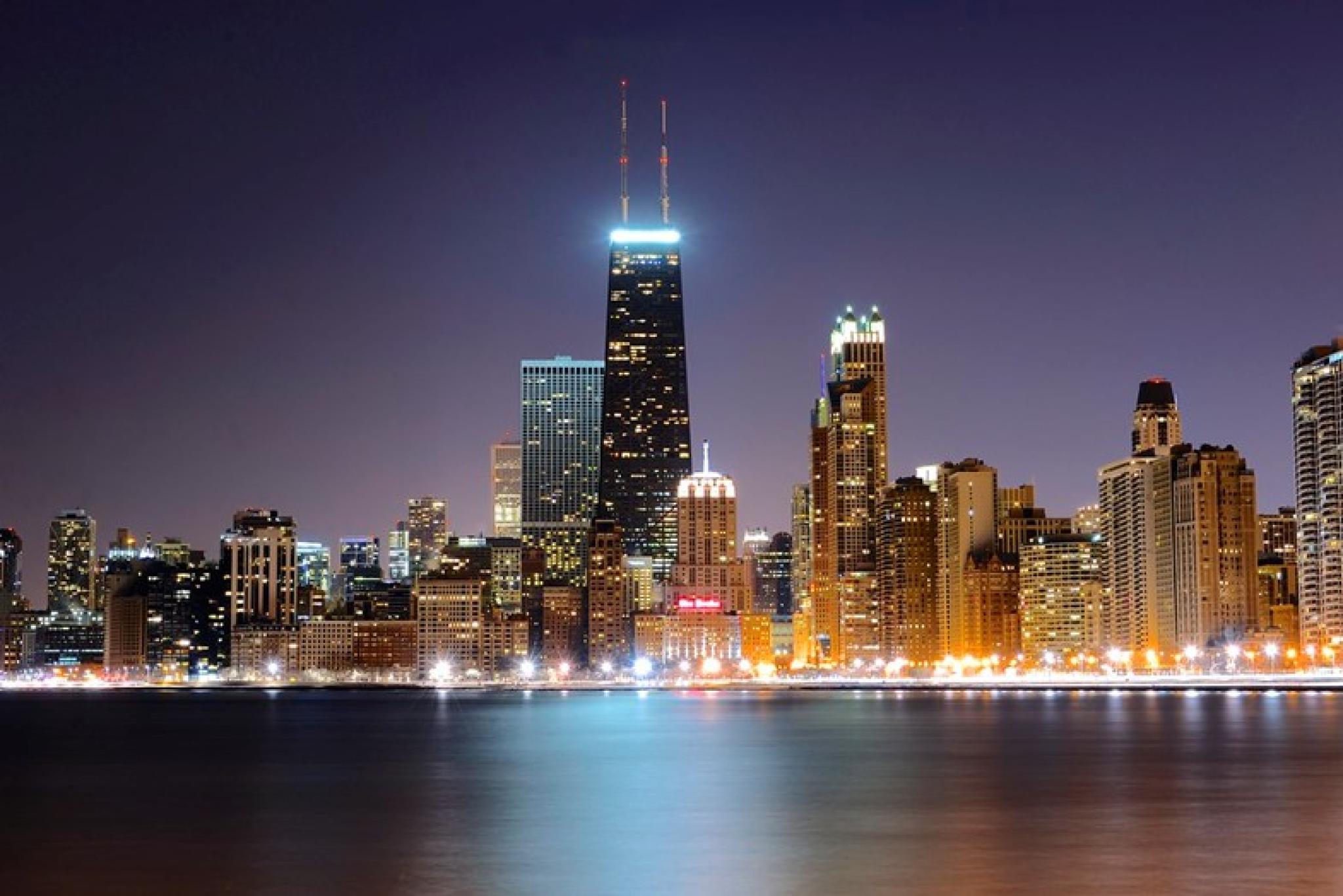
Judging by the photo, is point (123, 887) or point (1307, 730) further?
point (1307, 730)

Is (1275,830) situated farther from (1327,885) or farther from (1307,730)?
(1307,730)

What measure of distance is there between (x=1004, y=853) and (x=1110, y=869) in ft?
18.3

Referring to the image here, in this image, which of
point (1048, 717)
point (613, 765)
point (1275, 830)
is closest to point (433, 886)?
point (1275, 830)

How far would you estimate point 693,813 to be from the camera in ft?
264

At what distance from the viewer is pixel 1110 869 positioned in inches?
2384

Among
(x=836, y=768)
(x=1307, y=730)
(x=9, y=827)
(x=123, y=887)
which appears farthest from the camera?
(x=1307, y=730)

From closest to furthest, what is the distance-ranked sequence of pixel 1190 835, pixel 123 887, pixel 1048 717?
1. pixel 123 887
2. pixel 1190 835
3. pixel 1048 717

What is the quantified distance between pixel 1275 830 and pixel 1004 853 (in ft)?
43.9

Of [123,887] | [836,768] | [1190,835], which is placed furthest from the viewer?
[836,768]

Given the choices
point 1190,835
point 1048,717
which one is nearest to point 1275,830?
point 1190,835

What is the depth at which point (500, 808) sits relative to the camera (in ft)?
277

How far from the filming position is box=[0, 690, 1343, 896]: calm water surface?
6028 centimetres

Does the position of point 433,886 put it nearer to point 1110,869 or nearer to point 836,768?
point 1110,869

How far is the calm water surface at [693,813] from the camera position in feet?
198
